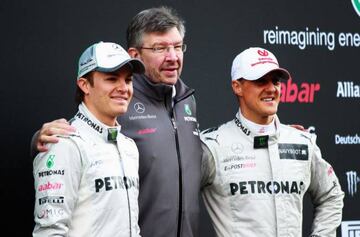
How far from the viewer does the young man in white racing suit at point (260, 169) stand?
9.36 feet

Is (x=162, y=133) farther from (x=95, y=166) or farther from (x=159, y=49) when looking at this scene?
(x=95, y=166)

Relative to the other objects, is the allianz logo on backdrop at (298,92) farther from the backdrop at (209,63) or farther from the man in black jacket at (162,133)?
the man in black jacket at (162,133)

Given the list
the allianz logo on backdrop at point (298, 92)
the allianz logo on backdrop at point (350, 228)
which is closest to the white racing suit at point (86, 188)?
the allianz logo on backdrop at point (298, 92)

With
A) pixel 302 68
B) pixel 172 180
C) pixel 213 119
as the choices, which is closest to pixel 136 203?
pixel 172 180

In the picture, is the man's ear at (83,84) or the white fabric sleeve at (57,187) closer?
the white fabric sleeve at (57,187)

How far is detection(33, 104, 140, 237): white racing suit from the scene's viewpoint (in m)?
→ 2.38

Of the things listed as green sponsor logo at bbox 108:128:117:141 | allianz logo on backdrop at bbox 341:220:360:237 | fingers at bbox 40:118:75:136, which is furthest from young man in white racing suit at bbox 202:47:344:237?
allianz logo on backdrop at bbox 341:220:360:237

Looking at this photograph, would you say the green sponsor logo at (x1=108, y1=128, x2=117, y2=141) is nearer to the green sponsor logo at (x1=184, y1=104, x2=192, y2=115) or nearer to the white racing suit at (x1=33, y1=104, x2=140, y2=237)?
the white racing suit at (x1=33, y1=104, x2=140, y2=237)

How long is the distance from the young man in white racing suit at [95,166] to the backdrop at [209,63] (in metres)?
0.59

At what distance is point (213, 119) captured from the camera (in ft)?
11.9

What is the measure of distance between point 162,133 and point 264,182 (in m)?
0.42

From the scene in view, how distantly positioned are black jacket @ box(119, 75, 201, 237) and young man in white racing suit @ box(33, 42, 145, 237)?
14 centimetres

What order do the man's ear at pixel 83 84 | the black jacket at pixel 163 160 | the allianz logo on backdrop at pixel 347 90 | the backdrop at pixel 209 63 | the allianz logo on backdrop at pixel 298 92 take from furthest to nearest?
the allianz logo on backdrop at pixel 347 90, the allianz logo on backdrop at pixel 298 92, the backdrop at pixel 209 63, the black jacket at pixel 163 160, the man's ear at pixel 83 84

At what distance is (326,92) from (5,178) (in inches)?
65.5
